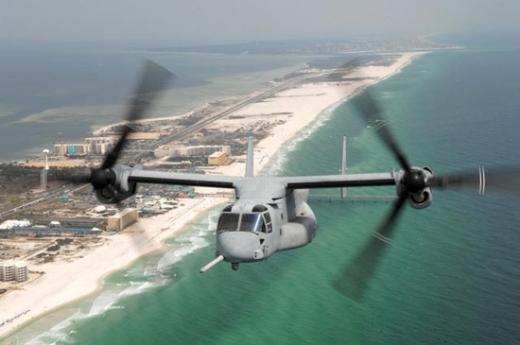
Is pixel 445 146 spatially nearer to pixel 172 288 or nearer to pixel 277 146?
pixel 277 146

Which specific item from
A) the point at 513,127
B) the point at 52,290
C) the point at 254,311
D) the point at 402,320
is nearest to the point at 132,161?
the point at 52,290

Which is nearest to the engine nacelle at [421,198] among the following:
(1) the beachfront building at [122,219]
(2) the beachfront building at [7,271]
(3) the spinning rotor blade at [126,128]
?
(3) the spinning rotor blade at [126,128]

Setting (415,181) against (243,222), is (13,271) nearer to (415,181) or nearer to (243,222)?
(243,222)

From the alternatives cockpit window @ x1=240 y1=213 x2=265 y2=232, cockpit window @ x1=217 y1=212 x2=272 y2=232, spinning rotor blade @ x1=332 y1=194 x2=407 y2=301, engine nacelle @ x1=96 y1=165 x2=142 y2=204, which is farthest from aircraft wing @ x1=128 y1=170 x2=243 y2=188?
spinning rotor blade @ x1=332 y1=194 x2=407 y2=301

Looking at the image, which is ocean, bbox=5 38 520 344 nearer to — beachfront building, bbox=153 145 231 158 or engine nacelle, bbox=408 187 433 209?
engine nacelle, bbox=408 187 433 209

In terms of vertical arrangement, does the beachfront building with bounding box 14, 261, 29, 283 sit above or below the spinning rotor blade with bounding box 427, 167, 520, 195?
below

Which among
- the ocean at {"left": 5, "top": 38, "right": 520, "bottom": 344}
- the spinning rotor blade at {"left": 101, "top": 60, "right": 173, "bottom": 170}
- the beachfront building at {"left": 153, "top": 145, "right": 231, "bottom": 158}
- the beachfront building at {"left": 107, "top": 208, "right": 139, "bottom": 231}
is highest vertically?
the spinning rotor blade at {"left": 101, "top": 60, "right": 173, "bottom": 170}

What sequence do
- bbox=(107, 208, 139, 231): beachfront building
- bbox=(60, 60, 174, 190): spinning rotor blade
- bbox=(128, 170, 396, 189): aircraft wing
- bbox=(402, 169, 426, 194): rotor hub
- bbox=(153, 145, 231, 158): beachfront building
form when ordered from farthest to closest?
1. bbox=(153, 145, 231, 158): beachfront building
2. bbox=(107, 208, 139, 231): beachfront building
3. bbox=(60, 60, 174, 190): spinning rotor blade
4. bbox=(128, 170, 396, 189): aircraft wing
5. bbox=(402, 169, 426, 194): rotor hub

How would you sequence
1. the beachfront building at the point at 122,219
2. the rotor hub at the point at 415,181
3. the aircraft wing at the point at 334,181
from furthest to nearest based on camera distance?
1. the beachfront building at the point at 122,219
2. the aircraft wing at the point at 334,181
3. the rotor hub at the point at 415,181

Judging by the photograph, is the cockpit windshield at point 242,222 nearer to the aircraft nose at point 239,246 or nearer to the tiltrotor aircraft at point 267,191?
the tiltrotor aircraft at point 267,191
